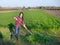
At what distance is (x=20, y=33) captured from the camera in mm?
8250

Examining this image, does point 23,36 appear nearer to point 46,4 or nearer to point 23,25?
point 23,25

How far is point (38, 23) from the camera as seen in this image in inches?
329

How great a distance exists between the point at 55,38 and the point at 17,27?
0.83 meters

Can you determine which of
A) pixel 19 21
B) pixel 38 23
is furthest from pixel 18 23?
pixel 38 23

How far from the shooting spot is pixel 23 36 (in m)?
8.20

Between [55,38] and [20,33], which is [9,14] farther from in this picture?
[55,38]

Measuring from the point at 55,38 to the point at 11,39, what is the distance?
0.91 metres

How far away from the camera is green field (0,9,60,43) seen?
27.0 feet

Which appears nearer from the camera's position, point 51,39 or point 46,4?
point 51,39

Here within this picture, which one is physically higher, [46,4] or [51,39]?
[46,4]

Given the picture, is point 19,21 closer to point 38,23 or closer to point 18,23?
point 18,23

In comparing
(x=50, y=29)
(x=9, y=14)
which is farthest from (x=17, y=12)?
(x=50, y=29)

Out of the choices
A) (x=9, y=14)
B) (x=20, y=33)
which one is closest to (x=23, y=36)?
(x=20, y=33)

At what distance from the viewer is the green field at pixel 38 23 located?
8227 millimetres
